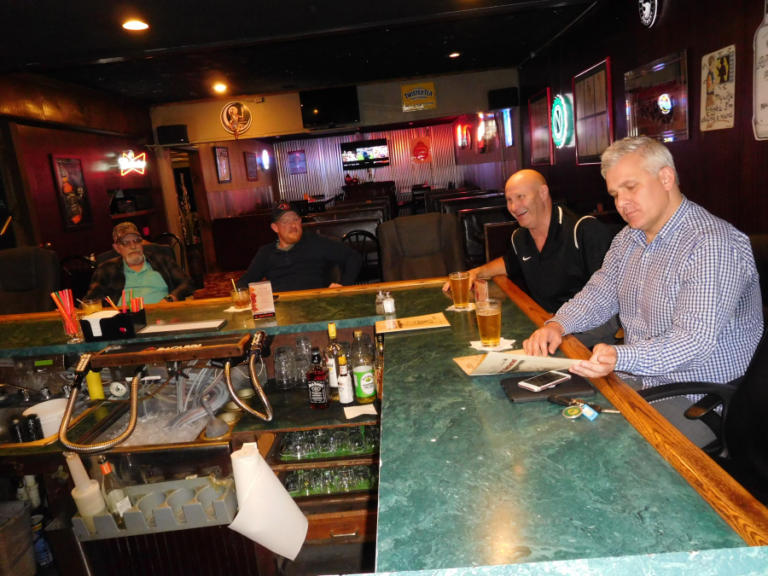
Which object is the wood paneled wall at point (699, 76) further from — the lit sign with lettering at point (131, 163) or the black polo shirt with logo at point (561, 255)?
the lit sign with lettering at point (131, 163)

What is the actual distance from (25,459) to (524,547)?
213 cm

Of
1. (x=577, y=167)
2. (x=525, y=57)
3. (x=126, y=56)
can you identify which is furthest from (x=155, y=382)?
(x=525, y=57)

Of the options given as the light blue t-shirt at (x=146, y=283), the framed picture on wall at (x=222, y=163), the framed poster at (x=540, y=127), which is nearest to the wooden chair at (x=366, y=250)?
the light blue t-shirt at (x=146, y=283)

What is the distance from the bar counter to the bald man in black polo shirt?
149 centimetres

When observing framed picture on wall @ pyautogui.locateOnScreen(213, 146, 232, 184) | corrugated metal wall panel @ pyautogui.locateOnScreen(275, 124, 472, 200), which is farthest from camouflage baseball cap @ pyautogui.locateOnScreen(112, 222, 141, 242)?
corrugated metal wall panel @ pyautogui.locateOnScreen(275, 124, 472, 200)

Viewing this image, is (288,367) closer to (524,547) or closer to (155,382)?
(155,382)

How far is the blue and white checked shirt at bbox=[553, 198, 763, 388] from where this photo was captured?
1534 millimetres

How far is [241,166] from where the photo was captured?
39.5 ft

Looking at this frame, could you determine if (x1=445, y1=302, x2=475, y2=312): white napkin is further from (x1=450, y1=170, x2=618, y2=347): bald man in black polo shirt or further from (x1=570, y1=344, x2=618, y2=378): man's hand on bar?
(x1=570, y1=344, x2=618, y2=378): man's hand on bar

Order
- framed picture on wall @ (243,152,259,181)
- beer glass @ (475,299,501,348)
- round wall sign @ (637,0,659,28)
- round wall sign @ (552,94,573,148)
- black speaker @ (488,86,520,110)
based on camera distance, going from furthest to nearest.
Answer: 1. framed picture on wall @ (243,152,259,181)
2. black speaker @ (488,86,520,110)
3. round wall sign @ (552,94,573,148)
4. round wall sign @ (637,0,659,28)
5. beer glass @ (475,299,501,348)

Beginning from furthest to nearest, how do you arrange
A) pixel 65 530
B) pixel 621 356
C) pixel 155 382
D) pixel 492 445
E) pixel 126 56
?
pixel 126 56
pixel 155 382
pixel 65 530
pixel 621 356
pixel 492 445

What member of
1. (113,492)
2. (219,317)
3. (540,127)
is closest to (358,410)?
(219,317)

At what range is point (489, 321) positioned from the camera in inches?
66.0

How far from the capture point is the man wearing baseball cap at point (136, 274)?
3.81 metres
